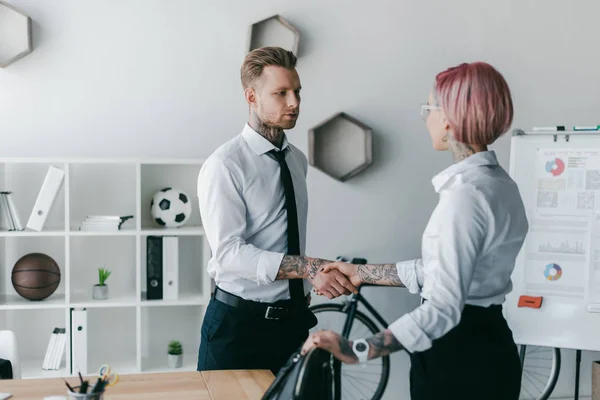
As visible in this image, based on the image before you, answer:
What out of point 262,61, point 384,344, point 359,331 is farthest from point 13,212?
point 384,344

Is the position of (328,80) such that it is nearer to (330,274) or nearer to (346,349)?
(330,274)

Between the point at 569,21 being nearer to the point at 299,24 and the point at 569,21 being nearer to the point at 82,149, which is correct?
the point at 299,24

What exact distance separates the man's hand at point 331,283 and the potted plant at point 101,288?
1431 millimetres

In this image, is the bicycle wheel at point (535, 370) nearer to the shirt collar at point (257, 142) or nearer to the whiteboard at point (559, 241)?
the whiteboard at point (559, 241)

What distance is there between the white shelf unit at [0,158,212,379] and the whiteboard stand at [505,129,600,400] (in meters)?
1.66

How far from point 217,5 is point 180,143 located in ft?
2.45

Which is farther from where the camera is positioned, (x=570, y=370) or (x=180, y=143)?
(x=570, y=370)

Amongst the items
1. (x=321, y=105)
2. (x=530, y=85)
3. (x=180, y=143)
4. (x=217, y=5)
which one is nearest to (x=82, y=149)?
(x=180, y=143)

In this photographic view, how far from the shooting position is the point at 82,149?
138 inches

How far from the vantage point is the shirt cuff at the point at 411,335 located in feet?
5.01

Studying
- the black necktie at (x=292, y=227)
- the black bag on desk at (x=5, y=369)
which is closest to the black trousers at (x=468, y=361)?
the black necktie at (x=292, y=227)

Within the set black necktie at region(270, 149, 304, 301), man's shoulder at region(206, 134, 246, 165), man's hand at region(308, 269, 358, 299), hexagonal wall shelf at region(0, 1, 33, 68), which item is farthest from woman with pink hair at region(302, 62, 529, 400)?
Answer: hexagonal wall shelf at region(0, 1, 33, 68)

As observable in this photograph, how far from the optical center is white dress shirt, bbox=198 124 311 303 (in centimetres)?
225

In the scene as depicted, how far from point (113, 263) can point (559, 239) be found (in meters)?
2.30
